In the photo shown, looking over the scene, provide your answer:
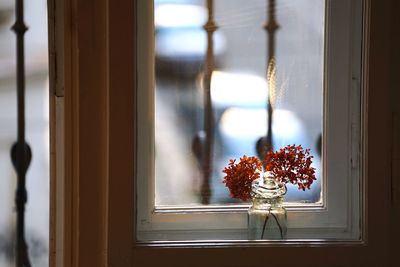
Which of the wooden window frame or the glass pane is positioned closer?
the wooden window frame

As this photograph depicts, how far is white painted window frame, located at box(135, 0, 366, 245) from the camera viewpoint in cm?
130

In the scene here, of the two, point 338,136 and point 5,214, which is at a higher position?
point 338,136

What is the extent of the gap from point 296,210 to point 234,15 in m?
0.52

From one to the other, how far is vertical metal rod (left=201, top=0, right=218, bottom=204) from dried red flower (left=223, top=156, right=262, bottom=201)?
0.20 feet

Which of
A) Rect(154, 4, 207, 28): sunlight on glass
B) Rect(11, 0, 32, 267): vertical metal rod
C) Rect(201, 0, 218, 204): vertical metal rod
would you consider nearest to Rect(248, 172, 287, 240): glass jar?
Rect(201, 0, 218, 204): vertical metal rod

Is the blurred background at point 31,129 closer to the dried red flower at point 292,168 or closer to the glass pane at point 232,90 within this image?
the glass pane at point 232,90

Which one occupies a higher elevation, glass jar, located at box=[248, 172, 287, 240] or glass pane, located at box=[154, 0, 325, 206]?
glass pane, located at box=[154, 0, 325, 206]

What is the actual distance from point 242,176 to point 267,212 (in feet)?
0.36

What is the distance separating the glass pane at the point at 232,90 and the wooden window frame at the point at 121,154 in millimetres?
153

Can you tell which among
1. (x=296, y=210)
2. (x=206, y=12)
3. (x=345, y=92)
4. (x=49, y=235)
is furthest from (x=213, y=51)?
(x=49, y=235)

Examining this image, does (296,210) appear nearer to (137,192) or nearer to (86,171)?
(137,192)

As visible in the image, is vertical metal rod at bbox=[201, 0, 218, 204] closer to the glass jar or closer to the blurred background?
the glass jar

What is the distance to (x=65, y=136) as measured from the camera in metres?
1.24

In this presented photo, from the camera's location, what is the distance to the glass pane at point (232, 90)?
1348 mm
